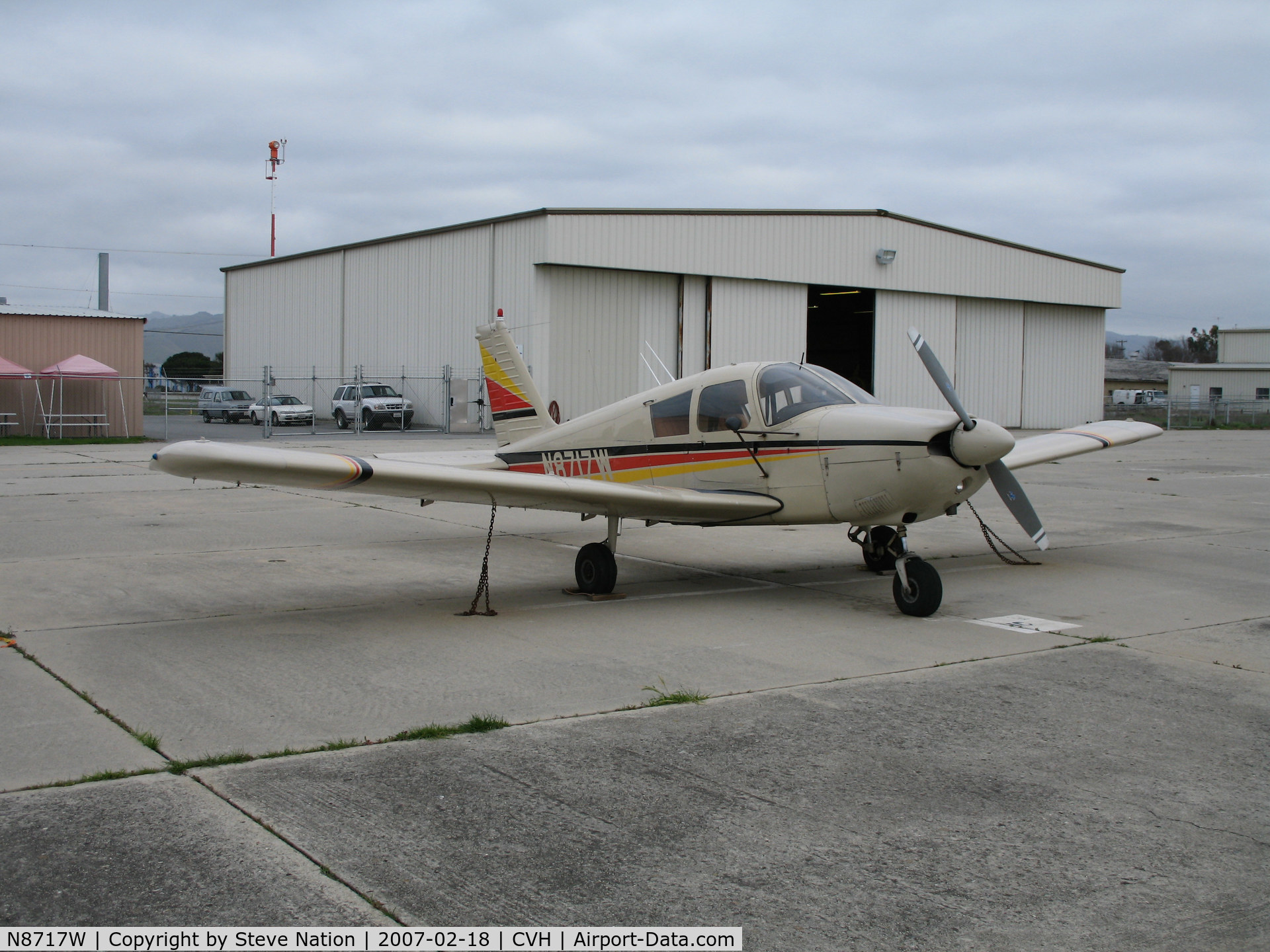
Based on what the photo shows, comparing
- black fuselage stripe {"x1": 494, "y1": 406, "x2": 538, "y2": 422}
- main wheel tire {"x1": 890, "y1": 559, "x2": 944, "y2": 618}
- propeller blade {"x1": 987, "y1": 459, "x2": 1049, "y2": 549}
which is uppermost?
black fuselage stripe {"x1": 494, "y1": 406, "x2": 538, "y2": 422}

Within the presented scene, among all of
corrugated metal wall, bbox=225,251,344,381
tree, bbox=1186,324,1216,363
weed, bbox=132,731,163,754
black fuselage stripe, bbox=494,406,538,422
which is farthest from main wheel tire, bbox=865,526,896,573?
tree, bbox=1186,324,1216,363

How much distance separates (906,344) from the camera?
3709 centimetres

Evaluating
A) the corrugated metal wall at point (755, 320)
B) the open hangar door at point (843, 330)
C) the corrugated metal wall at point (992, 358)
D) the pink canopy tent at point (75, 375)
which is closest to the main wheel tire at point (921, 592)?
the corrugated metal wall at point (755, 320)

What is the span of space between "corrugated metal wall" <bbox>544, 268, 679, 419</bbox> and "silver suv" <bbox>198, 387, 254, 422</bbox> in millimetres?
16567

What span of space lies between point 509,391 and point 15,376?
74.6 feet

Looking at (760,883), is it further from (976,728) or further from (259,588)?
(259,588)

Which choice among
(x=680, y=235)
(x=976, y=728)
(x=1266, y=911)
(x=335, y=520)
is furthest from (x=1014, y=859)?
(x=680, y=235)

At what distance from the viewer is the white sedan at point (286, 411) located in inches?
1479

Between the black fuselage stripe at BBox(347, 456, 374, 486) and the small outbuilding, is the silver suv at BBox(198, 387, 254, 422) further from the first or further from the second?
the small outbuilding

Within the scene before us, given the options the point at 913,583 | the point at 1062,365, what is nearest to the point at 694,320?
the point at 1062,365

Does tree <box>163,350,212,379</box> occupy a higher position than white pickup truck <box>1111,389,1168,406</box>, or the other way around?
→ tree <box>163,350,212,379</box>

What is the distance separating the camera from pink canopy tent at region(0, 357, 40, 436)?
92.8 ft

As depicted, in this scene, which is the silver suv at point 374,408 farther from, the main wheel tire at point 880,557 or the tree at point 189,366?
the tree at point 189,366

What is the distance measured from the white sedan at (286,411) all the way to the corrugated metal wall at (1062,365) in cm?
2693
